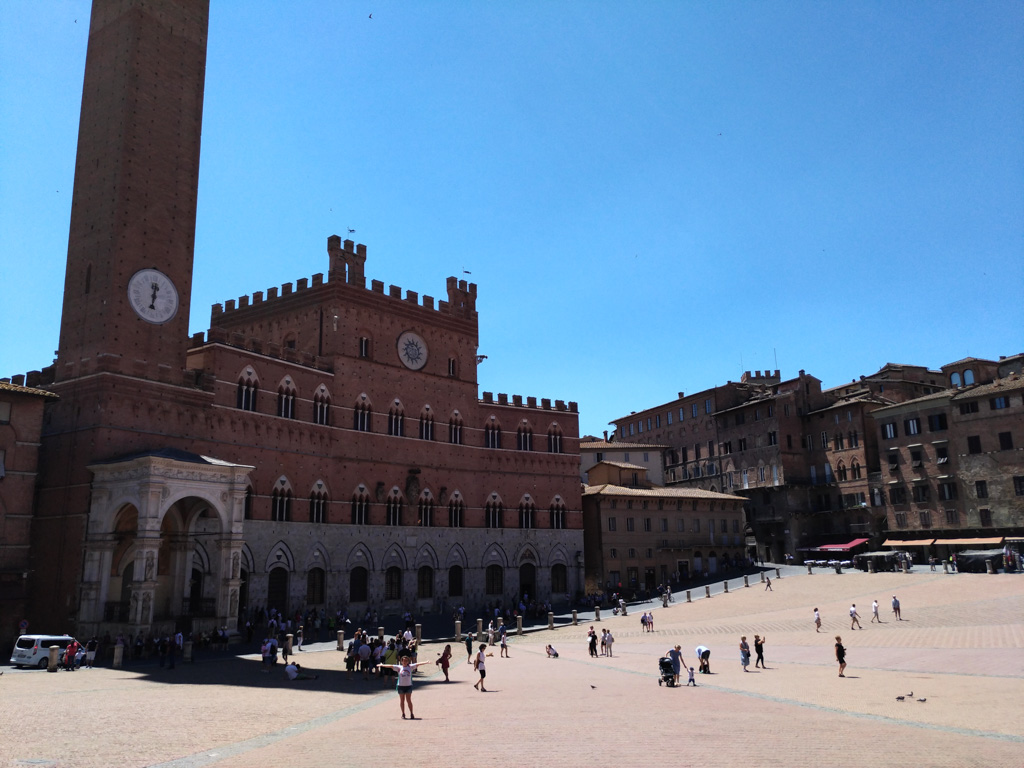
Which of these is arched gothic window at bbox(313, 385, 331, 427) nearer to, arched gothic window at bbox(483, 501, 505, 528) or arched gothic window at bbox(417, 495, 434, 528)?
arched gothic window at bbox(417, 495, 434, 528)

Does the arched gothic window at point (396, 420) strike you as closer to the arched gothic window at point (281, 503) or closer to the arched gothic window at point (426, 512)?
the arched gothic window at point (426, 512)

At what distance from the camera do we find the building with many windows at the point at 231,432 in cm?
3428

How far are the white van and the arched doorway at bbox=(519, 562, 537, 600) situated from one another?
30.5 m

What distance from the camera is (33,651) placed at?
2800 centimetres

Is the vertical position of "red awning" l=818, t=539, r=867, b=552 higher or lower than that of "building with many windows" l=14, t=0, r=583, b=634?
lower

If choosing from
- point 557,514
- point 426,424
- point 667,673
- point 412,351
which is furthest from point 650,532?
point 667,673

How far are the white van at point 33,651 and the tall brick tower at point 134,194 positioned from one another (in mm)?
11854

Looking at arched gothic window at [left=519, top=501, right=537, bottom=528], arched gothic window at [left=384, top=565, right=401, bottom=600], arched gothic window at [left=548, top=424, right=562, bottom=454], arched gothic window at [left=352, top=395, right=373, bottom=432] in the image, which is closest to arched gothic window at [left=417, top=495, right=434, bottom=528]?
arched gothic window at [left=384, top=565, right=401, bottom=600]

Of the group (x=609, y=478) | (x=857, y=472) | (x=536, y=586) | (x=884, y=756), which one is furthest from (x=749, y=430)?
(x=884, y=756)

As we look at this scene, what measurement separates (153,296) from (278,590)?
15782 mm

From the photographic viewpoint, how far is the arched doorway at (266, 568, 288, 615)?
134ft

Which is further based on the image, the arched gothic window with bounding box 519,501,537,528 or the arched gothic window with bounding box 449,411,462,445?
the arched gothic window with bounding box 519,501,537,528

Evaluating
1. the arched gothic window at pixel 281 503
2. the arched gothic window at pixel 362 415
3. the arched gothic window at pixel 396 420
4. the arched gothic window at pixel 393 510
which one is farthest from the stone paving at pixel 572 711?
the arched gothic window at pixel 396 420

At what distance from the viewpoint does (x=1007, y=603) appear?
3822 cm
